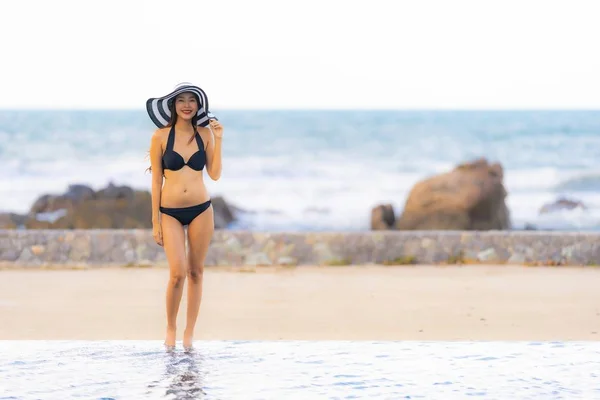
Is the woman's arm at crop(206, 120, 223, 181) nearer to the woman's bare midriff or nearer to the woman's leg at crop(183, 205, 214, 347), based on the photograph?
the woman's bare midriff

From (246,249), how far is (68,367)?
17.7 ft

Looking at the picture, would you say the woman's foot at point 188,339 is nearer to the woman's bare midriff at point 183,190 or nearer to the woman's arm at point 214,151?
the woman's bare midriff at point 183,190

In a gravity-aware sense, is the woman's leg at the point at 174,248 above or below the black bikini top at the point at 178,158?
below

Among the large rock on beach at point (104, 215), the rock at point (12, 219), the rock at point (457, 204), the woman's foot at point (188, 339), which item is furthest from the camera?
the rock at point (12, 219)

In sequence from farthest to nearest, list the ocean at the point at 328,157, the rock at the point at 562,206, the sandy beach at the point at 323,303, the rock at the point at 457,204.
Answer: the ocean at the point at 328,157 < the rock at the point at 562,206 < the rock at the point at 457,204 < the sandy beach at the point at 323,303

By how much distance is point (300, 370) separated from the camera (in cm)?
614

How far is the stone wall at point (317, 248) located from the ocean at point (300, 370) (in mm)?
4484

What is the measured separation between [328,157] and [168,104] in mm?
38295

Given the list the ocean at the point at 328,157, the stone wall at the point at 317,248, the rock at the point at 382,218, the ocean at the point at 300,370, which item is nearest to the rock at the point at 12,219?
the ocean at the point at 328,157

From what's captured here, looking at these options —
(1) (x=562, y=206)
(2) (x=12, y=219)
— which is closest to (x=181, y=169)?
(2) (x=12, y=219)

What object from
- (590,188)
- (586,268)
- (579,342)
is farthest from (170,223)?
(590,188)

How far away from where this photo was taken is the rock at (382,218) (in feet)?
54.6

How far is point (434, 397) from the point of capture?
18.1 feet

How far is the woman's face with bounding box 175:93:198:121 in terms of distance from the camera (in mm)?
6453
